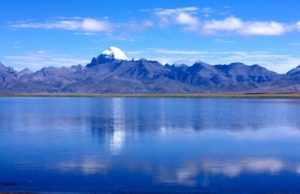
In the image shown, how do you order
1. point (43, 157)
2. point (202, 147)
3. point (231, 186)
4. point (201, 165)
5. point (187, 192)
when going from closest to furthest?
point (187, 192) < point (231, 186) < point (201, 165) < point (43, 157) < point (202, 147)

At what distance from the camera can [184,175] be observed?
3656 centimetres

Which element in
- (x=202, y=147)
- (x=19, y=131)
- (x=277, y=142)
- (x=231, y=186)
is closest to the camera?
(x=231, y=186)

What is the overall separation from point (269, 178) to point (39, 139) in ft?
109

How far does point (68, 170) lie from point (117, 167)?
13.6 feet

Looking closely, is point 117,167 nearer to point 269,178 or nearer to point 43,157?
point 43,157

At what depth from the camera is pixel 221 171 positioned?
37969 millimetres

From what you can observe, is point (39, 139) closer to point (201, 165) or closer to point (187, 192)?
point (201, 165)

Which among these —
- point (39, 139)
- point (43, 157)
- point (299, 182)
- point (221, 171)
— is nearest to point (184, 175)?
point (221, 171)

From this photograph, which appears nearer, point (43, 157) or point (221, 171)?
point (221, 171)

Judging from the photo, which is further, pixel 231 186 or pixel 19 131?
pixel 19 131

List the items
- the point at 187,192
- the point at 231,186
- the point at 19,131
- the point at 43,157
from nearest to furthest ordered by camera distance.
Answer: the point at 187,192, the point at 231,186, the point at 43,157, the point at 19,131

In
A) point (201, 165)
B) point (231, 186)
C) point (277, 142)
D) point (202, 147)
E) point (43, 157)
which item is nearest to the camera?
point (231, 186)

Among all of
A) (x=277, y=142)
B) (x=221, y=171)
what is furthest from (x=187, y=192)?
(x=277, y=142)

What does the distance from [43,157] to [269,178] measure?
2130 centimetres
